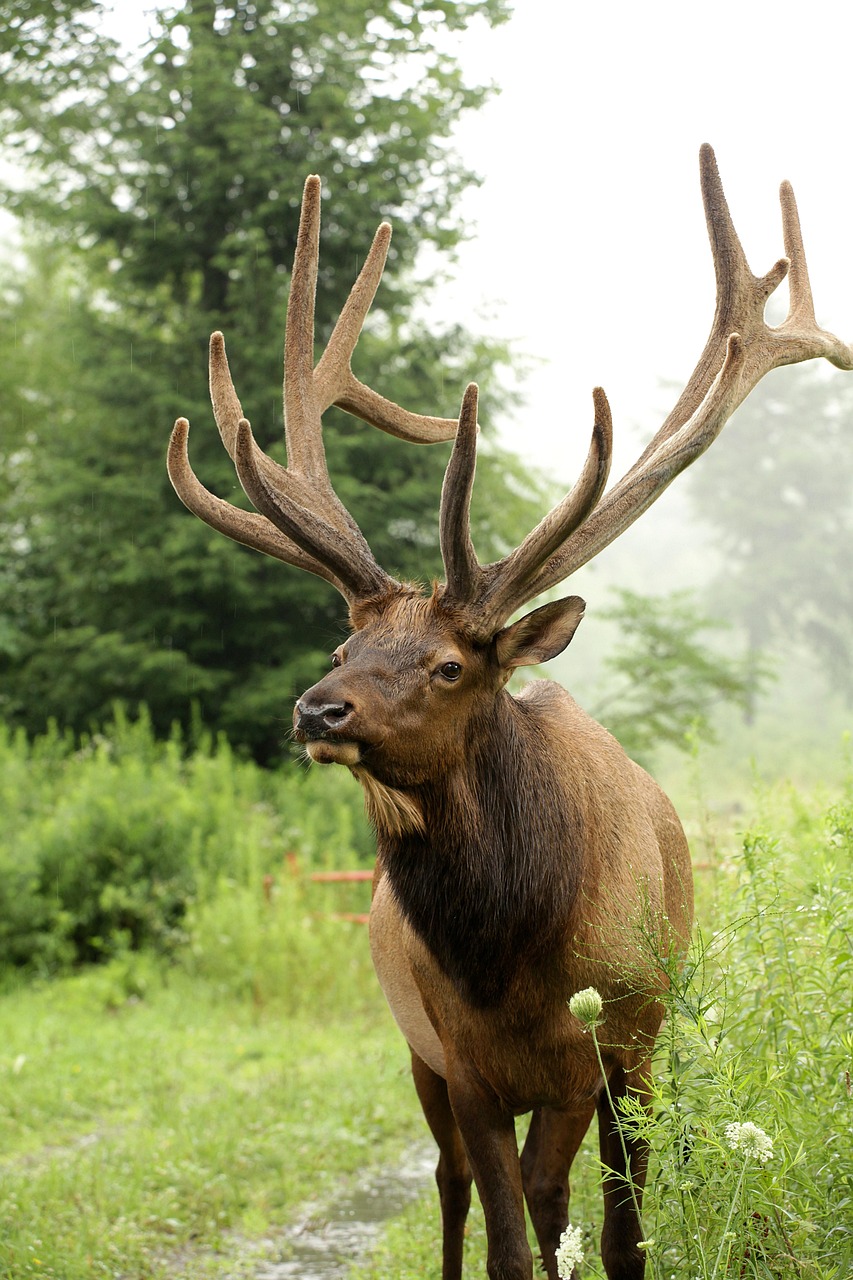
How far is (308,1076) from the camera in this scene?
717cm

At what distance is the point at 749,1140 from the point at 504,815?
1081mm

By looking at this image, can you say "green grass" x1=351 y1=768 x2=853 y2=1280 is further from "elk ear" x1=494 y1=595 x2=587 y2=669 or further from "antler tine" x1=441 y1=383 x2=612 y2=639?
"antler tine" x1=441 y1=383 x2=612 y2=639

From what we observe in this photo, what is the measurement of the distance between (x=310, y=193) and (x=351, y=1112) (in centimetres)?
464

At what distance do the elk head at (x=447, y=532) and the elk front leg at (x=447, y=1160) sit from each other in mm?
1479

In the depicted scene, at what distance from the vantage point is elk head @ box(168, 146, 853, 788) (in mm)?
3109

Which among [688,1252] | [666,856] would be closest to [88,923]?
[666,856]

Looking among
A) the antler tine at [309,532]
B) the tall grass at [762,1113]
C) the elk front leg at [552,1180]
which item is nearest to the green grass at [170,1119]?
the elk front leg at [552,1180]

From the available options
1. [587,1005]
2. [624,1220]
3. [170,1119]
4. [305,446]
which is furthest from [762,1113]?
[170,1119]

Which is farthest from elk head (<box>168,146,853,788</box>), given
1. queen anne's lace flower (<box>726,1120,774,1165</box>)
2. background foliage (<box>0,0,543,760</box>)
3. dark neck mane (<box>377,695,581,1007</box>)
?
background foliage (<box>0,0,543,760</box>)

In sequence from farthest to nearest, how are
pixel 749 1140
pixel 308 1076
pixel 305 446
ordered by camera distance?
pixel 308 1076, pixel 305 446, pixel 749 1140

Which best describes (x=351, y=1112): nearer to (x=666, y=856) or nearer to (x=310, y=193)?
(x=666, y=856)

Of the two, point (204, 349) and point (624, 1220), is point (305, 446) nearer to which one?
point (624, 1220)

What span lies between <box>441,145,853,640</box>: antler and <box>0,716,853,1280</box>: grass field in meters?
0.95

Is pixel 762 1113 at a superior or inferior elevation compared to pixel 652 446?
inferior
